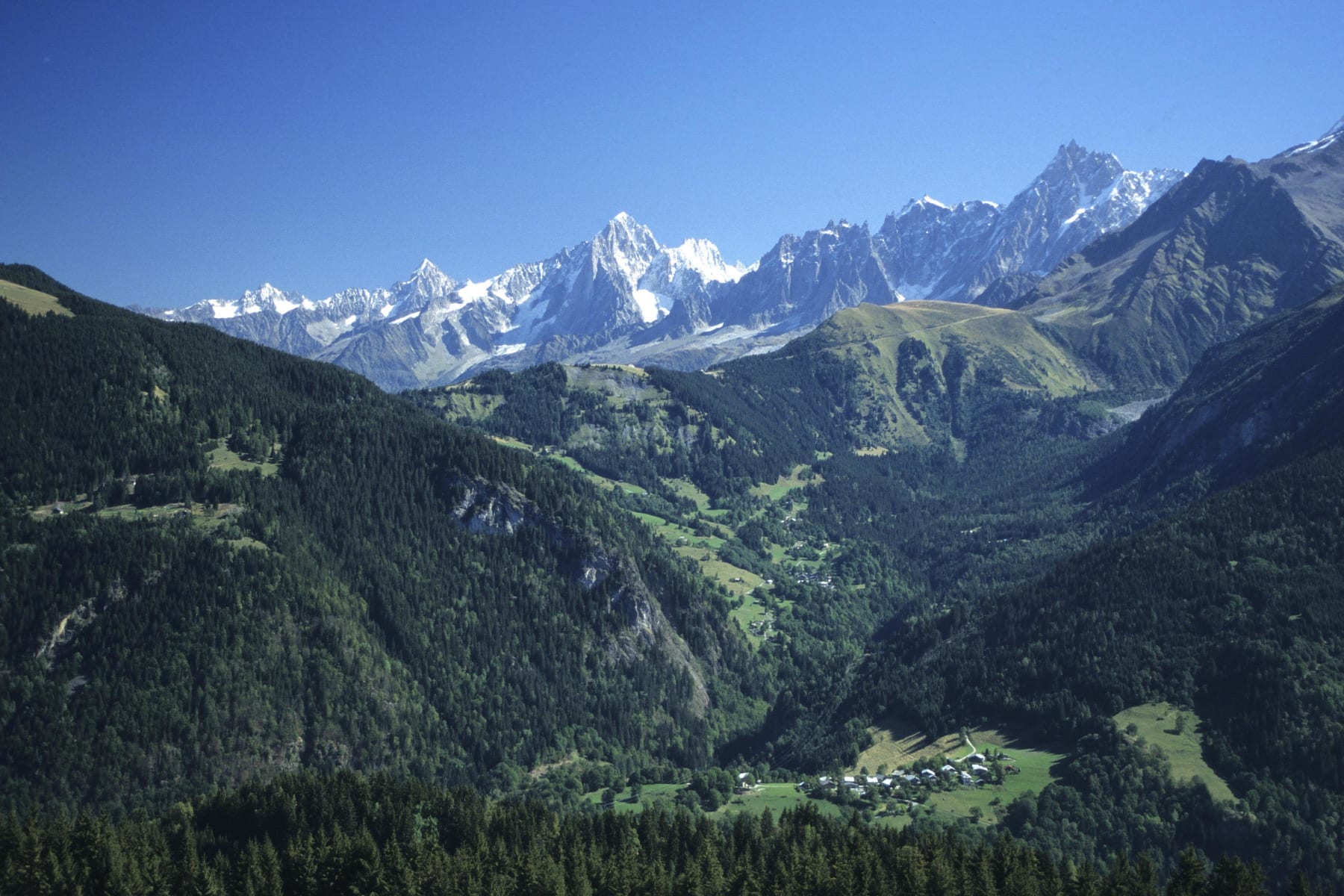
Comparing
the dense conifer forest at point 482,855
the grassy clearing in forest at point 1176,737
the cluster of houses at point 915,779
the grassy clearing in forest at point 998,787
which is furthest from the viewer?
the cluster of houses at point 915,779

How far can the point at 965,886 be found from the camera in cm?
12025

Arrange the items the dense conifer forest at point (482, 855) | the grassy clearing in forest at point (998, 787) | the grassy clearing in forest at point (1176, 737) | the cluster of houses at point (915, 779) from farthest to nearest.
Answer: the cluster of houses at point (915, 779) → the grassy clearing in forest at point (998, 787) → the grassy clearing in forest at point (1176, 737) → the dense conifer forest at point (482, 855)

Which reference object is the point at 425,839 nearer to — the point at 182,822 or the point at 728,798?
the point at 182,822

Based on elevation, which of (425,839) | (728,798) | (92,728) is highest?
(92,728)

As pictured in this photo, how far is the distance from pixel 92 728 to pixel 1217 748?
633 feet

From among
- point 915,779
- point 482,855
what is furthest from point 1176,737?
point 482,855

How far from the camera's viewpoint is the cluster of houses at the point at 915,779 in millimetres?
187000

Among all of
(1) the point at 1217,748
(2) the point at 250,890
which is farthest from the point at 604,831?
(1) the point at 1217,748

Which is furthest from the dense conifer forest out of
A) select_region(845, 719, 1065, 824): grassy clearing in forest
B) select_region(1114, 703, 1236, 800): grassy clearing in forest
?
select_region(1114, 703, 1236, 800): grassy clearing in forest

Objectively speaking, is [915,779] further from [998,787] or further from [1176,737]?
[1176,737]

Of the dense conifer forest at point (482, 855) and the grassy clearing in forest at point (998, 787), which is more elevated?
the dense conifer forest at point (482, 855)

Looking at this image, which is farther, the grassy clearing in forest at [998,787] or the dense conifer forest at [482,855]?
the grassy clearing in forest at [998,787]

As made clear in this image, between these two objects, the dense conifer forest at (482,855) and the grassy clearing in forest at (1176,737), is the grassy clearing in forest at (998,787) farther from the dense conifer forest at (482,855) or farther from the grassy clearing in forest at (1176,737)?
the dense conifer forest at (482,855)

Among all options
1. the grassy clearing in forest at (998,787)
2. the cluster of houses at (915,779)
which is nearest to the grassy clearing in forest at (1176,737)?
the grassy clearing in forest at (998,787)
